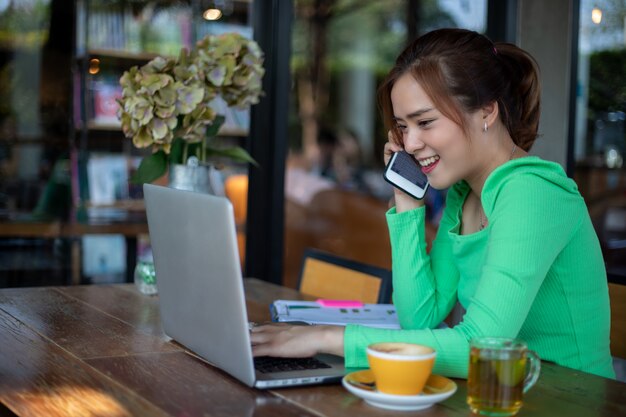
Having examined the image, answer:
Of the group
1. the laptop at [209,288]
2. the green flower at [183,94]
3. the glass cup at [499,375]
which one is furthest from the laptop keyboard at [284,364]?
the green flower at [183,94]

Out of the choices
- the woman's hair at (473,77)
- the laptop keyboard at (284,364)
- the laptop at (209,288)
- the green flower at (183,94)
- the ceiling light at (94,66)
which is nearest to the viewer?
the laptop at (209,288)

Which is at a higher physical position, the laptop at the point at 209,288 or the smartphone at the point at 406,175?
the smartphone at the point at 406,175

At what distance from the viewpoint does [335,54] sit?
9617 mm

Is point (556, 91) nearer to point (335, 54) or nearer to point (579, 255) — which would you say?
point (579, 255)

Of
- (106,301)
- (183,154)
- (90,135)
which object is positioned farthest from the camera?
(90,135)

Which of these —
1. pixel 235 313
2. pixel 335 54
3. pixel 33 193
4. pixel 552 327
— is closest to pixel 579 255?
pixel 552 327

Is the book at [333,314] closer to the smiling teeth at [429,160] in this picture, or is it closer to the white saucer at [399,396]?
the smiling teeth at [429,160]

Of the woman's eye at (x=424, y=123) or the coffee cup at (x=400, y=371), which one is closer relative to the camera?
the coffee cup at (x=400, y=371)

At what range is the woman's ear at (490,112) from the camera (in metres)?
1.74

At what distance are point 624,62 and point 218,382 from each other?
256 cm

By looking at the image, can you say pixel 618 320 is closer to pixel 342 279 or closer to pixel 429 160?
pixel 429 160

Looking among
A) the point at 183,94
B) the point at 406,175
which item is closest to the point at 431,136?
the point at 406,175

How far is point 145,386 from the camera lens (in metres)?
1.34

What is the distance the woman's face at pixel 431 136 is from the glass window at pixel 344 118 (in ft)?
7.26
